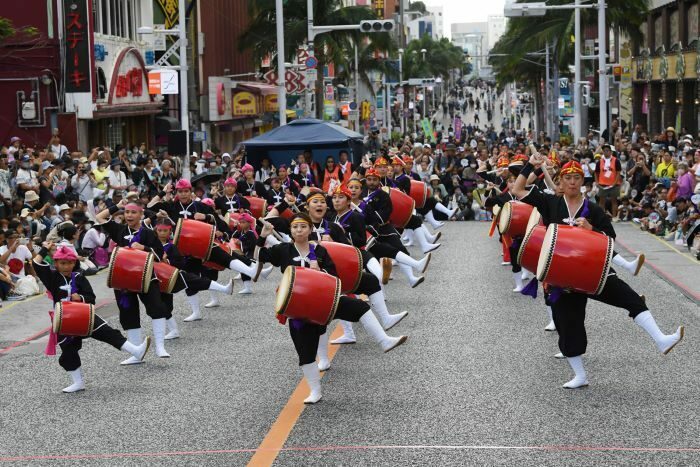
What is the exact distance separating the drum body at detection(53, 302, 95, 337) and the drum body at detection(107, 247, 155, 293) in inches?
41.5

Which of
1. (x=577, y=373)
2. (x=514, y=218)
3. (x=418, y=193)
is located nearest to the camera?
(x=577, y=373)

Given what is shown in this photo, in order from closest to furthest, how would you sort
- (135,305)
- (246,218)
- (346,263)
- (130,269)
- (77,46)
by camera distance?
(346,263) < (130,269) < (135,305) < (246,218) < (77,46)

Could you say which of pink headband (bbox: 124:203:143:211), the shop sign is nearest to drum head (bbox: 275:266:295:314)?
pink headband (bbox: 124:203:143:211)

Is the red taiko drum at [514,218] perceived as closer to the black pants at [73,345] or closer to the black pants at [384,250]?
the black pants at [384,250]

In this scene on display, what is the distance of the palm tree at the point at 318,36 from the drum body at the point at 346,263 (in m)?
41.3

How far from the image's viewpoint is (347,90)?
8912 cm

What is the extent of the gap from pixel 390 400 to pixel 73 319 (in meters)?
2.93

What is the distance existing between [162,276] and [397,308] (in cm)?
418

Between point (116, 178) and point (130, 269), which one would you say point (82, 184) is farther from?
point (130, 269)

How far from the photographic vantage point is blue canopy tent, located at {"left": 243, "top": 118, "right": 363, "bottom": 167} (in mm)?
32844

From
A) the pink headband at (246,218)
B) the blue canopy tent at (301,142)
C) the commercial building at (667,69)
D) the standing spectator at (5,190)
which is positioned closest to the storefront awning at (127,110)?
the blue canopy tent at (301,142)

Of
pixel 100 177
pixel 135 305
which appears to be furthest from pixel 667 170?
pixel 135 305

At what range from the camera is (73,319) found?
37.2 ft

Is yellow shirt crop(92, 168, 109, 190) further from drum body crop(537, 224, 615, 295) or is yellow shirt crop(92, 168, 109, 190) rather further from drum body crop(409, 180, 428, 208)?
drum body crop(537, 224, 615, 295)
